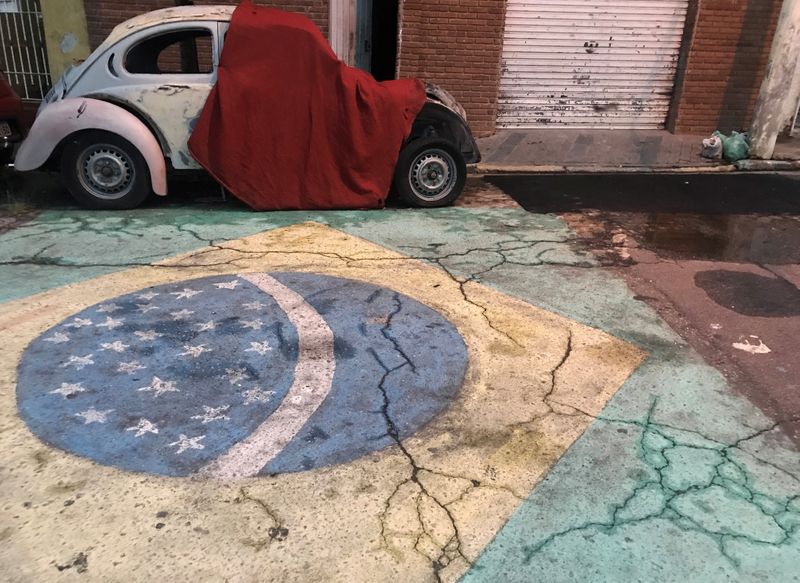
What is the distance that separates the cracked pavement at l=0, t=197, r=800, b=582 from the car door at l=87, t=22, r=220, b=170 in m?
2.10

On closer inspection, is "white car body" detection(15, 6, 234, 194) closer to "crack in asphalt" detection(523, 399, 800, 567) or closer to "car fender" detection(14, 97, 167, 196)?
"car fender" detection(14, 97, 167, 196)

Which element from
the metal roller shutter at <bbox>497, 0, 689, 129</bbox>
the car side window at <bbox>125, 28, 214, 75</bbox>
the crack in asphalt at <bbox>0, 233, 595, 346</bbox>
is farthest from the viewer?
the metal roller shutter at <bbox>497, 0, 689, 129</bbox>

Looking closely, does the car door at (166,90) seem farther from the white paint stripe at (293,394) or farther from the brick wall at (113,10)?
the brick wall at (113,10)

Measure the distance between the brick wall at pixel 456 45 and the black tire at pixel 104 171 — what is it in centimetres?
505

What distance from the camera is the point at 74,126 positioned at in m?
6.26

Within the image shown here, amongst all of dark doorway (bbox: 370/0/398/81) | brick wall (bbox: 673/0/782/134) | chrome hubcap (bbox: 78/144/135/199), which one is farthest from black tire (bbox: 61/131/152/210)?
brick wall (bbox: 673/0/782/134)

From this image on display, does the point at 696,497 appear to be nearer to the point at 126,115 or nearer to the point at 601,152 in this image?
the point at 126,115

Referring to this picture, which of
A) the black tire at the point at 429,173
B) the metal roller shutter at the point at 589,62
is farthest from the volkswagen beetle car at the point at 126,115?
the metal roller shutter at the point at 589,62

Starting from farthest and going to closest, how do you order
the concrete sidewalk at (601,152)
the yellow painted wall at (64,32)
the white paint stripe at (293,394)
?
the concrete sidewalk at (601,152) → the yellow painted wall at (64,32) → the white paint stripe at (293,394)

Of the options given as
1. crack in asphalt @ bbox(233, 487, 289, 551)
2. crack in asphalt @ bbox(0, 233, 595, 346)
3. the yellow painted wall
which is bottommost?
crack in asphalt @ bbox(0, 233, 595, 346)

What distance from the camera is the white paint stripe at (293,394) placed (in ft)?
10.2

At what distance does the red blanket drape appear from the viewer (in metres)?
6.44

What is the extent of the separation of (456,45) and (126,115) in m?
5.68

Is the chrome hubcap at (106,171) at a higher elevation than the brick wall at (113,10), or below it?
below
